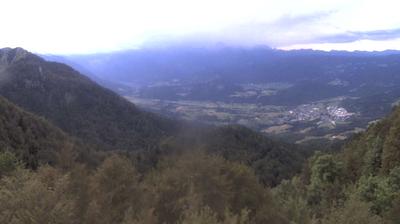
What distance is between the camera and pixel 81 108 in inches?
6934

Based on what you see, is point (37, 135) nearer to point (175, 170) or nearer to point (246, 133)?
point (246, 133)

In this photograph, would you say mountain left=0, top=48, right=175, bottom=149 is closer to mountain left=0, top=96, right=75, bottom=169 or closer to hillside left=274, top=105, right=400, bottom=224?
mountain left=0, top=96, right=75, bottom=169

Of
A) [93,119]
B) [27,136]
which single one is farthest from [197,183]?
[93,119]

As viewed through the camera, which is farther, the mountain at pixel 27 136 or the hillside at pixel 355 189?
the mountain at pixel 27 136

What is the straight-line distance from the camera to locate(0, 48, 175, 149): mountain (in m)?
160

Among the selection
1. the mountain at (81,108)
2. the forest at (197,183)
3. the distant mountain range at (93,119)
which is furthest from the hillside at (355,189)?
the mountain at (81,108)

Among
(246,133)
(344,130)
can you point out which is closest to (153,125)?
(246,133)

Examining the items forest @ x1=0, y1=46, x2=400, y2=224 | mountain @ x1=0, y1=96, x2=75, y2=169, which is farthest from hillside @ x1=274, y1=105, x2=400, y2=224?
mountain @ x1=0, y1=96, x2=75, y2=169

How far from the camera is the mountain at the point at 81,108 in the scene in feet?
525

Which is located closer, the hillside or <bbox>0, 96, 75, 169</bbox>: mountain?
the hillside

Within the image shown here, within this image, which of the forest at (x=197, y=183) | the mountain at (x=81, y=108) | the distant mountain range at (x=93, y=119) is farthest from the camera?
the mountain at (x=81, y=108)

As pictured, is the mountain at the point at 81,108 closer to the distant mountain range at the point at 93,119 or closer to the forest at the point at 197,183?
the distant mountain range at the point at 93,119

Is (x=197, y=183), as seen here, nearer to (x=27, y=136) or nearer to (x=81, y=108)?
(x=27, y=136)

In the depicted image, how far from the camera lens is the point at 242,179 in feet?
94.6
